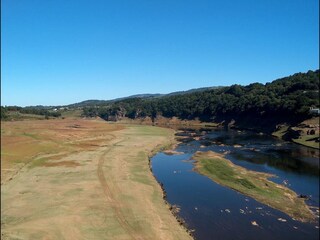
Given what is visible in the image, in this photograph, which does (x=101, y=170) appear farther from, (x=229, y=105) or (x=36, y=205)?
(x=229, y=105)

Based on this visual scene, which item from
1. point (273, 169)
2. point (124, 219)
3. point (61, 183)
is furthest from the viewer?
point (273, 169)

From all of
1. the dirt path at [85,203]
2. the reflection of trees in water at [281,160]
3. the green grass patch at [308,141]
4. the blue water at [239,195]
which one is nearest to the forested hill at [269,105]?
the green grass patch at [308,141]

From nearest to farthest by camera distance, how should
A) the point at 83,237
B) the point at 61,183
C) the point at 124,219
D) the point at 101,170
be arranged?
1. the point at 83,237
2. the point at 124,219
3. the point at 61,183
4. the point at 101,170

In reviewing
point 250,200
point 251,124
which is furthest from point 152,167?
point 251,124

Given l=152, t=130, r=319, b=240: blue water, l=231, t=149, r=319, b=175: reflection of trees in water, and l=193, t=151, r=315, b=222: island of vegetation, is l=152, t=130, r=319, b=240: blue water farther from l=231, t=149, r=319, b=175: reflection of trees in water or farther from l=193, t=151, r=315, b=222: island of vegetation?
l=193, t=151, r=315, b=222: island of vegetation

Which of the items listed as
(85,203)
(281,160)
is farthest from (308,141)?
(85,203)

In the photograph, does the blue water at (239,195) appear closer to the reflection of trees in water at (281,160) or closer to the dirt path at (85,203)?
the reflection of trees in water at (281,160)

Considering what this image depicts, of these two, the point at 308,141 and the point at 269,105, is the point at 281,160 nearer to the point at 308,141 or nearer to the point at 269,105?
the point at 308,141
